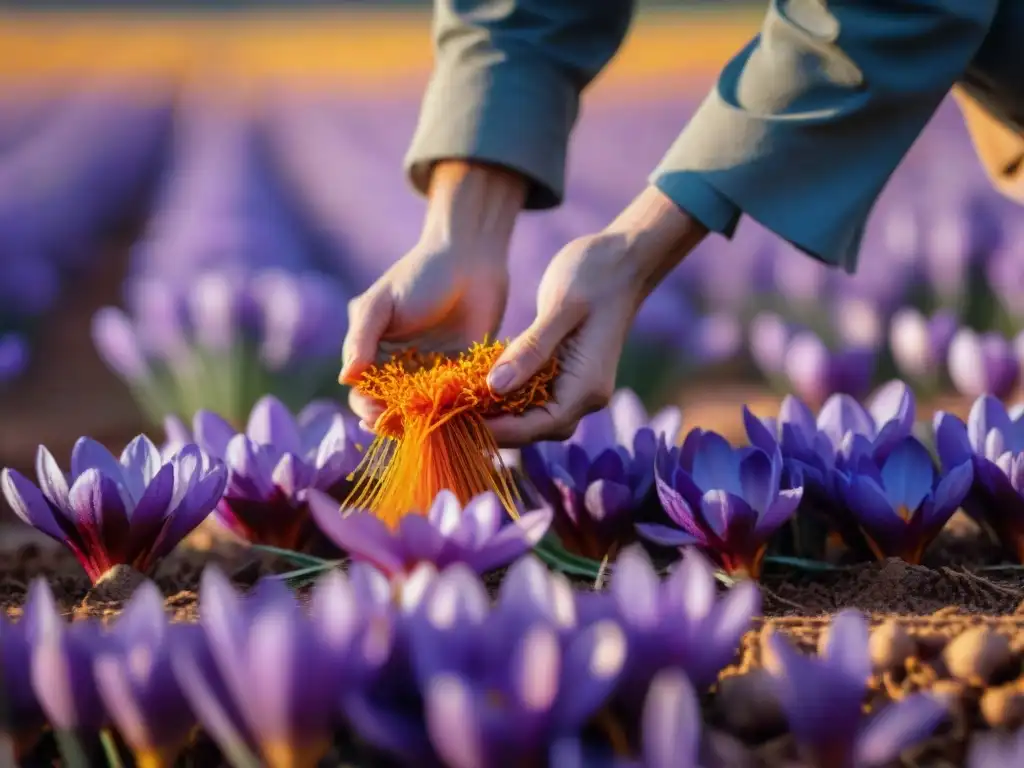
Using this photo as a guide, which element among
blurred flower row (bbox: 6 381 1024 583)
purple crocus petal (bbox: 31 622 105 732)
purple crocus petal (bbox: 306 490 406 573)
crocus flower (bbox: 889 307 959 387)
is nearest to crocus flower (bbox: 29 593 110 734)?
purple crocus petal (bbox: 31 622 105 732)

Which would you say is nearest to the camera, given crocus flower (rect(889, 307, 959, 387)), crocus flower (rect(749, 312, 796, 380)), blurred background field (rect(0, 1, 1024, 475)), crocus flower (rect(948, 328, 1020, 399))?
crocus flower (rect(948, 328, 1020, 399))

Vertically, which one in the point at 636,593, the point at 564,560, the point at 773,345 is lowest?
the point at 773,345

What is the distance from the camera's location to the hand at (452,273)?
1191 mm

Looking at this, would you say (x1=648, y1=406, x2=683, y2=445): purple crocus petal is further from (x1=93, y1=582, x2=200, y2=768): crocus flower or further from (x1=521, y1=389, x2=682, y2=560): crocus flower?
(x1=93, y1=582, x2=200, y2=768): crocus flower

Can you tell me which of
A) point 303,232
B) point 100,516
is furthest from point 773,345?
point 303,232

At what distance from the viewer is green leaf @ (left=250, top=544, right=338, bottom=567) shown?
1077mm

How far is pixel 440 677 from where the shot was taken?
61 centimetres

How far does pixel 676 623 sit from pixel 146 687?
0.97ft

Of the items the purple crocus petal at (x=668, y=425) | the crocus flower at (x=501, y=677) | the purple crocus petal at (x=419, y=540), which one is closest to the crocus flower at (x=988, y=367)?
the purple crocus petal at (x=668, y=425)

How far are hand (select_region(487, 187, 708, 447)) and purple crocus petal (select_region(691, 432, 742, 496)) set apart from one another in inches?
4.3

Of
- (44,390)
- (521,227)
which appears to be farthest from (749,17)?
(44,390)

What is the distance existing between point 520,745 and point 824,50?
0.76 m

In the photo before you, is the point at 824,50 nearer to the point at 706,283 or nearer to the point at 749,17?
the point at 706,283

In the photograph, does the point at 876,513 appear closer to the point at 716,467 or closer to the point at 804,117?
the point at 716,467
